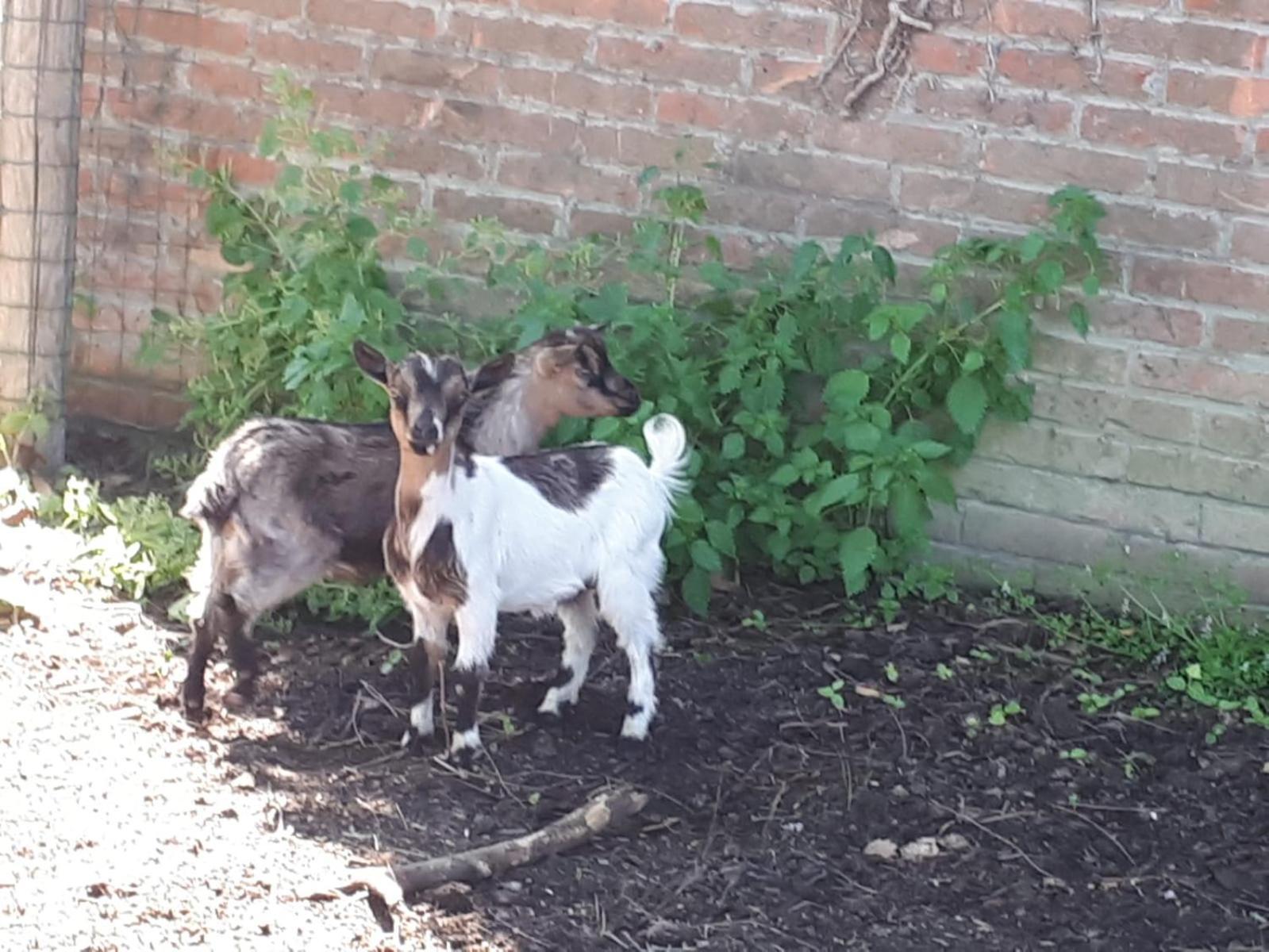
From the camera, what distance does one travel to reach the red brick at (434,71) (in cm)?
607

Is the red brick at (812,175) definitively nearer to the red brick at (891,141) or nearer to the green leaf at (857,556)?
the red brick at (891,141)

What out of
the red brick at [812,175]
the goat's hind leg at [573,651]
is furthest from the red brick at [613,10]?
the goat's hind leg at [573,651]

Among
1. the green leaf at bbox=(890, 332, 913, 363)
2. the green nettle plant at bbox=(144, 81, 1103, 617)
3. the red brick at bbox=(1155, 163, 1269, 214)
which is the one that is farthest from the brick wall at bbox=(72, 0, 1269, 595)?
the green leaf at bbox=(890, 332, 913, 363)

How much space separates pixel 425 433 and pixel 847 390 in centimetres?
175

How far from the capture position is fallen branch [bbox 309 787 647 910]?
3.74m

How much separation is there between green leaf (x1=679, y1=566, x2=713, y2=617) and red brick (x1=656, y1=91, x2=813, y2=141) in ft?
4.68

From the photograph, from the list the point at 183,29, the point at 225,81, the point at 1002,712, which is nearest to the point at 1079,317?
the point at 1002,712

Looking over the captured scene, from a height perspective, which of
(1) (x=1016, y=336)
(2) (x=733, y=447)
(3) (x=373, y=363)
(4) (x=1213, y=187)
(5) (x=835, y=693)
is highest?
(4) (x=1213, y=187)

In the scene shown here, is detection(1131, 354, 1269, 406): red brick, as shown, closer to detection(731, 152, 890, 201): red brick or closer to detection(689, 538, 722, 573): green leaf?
detection(731, 152, 890, 201): red brick

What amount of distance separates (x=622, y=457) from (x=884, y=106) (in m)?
1.66

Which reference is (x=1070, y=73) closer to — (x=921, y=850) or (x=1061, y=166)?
(x=1061, y=166)

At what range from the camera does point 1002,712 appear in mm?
5012

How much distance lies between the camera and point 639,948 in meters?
3.72

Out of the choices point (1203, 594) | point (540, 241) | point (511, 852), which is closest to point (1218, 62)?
point (1203, 594)
